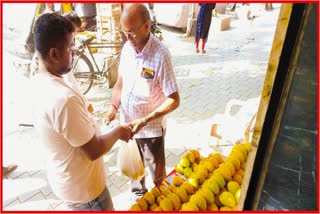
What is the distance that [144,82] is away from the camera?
228 cm

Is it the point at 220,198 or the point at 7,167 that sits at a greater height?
the point at 220,198

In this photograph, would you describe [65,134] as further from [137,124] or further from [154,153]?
[154,153]

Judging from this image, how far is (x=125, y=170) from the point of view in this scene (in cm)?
244

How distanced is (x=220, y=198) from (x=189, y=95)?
13.1 ft

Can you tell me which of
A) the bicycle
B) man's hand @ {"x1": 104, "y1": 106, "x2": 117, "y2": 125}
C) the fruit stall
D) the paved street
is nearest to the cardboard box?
the paved street

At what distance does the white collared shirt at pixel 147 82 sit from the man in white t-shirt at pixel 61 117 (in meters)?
0.65

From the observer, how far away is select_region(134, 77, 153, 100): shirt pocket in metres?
2.27

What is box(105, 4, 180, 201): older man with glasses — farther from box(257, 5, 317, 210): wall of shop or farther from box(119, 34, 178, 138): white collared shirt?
box(257, 5, 317, 210): wall of shop

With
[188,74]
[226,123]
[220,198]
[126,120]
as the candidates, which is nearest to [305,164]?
[220,198]

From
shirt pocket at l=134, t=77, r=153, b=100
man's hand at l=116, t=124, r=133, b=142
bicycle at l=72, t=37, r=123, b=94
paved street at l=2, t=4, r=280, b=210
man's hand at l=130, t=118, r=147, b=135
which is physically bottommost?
paved street at l=2, t=4, r=280, b=210

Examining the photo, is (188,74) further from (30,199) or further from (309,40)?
(309,40)

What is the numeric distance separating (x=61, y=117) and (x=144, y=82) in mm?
976

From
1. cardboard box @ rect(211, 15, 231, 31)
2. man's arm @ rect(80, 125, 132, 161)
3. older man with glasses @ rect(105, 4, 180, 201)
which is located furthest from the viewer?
cardboard box @ rect(211, 15, 231, 31)

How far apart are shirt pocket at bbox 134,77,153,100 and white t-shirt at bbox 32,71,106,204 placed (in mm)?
730
